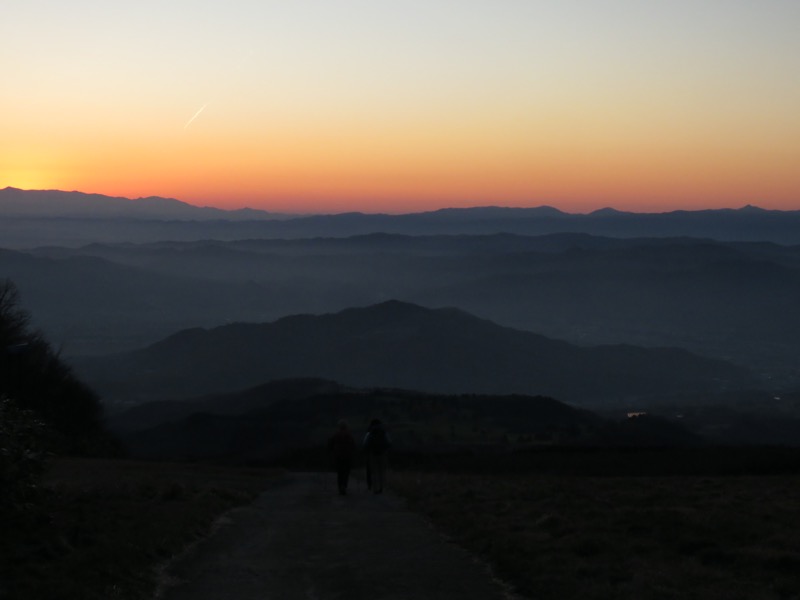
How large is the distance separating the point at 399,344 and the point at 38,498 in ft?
575

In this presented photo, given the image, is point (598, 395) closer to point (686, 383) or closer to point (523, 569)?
point (686, 383)

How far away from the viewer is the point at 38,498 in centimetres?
1423

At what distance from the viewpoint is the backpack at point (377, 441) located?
24953 mm

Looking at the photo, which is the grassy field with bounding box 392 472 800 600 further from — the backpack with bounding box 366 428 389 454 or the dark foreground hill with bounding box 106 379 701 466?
the dark foreground hill with bounding box 106 379 701 466

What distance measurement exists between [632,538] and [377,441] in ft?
36.7

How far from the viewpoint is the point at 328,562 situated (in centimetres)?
1354

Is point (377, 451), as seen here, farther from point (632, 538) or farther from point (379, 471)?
point (632, 538)

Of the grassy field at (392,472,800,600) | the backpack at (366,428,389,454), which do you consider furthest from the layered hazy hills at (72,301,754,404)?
the grassy field at (392,472,800,600)

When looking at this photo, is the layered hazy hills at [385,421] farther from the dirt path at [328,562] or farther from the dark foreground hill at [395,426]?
the dirt path at [328,562]

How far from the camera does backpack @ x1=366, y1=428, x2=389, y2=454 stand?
24953mm

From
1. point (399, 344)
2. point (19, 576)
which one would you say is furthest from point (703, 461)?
point (399, 344)

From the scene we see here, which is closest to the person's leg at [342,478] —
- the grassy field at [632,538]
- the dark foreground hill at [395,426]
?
the grassy field at [632,538]

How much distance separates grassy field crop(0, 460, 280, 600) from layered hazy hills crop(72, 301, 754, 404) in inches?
5761

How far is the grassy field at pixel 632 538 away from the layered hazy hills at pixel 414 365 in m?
146
